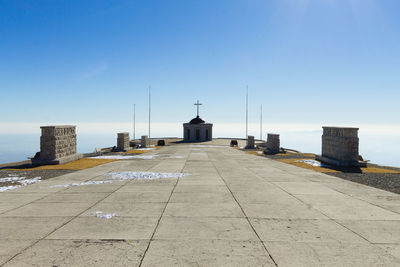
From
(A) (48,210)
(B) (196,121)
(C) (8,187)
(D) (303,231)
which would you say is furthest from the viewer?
(B) (196,121)

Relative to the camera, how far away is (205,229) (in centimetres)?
534

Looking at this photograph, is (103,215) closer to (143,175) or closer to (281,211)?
(281,211)

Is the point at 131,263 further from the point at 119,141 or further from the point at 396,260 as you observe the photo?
the point at 119,141

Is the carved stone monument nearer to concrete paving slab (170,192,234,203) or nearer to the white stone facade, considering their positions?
concrete paving slab (170,192,234,203)

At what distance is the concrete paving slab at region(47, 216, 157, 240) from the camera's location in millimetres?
4953

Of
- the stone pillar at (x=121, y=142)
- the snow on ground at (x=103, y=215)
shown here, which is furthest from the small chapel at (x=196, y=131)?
the snow on ground at (x=103, y=215)

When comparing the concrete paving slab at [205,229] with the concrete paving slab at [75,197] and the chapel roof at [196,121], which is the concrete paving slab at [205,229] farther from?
the chapel roof at [196,121]

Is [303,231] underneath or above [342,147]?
underneath

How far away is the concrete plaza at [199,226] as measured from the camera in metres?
4.16

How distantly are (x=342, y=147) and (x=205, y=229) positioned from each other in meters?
14.7

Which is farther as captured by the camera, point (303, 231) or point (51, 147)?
point (51, 147)

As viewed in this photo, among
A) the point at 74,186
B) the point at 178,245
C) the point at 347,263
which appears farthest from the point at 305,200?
the point at 74,186

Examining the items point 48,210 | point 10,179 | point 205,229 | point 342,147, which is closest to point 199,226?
point 205,229

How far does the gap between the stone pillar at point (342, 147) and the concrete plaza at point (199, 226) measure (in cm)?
791
